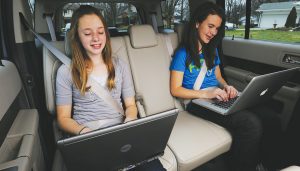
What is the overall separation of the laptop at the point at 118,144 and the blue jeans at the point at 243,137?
0.67 m

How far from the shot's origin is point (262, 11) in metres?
2.39

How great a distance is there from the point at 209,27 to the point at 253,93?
663 millimetres

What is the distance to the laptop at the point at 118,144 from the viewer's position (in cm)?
98

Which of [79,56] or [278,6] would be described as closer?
[79,56]

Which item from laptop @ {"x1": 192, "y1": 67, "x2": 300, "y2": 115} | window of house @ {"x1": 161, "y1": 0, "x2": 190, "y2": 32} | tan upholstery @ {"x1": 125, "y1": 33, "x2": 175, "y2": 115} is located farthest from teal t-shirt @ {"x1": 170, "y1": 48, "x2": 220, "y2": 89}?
window of house @ {"x1": 161, "y1": 0, "x2": 190, "y2": 32}

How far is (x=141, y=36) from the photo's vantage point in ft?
6.63

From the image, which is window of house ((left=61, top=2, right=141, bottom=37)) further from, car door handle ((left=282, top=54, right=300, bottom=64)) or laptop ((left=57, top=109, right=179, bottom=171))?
laptop ((left=57, top=109, right=179, bottom=171))

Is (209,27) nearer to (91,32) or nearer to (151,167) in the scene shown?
(91,32)

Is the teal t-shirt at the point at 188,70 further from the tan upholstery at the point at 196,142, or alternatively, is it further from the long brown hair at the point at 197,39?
the tan upholstery at the point at 196,142

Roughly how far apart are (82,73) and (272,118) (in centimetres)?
138

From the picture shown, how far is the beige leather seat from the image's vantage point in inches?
66.8

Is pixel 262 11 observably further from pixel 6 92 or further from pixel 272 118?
pixel 6 92

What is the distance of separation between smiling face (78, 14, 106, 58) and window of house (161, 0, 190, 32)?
119 cm

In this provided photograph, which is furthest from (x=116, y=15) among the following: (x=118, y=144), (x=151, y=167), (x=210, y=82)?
(x=118, y=144)
